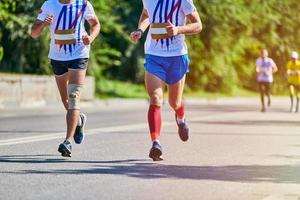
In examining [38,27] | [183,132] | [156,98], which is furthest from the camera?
[183,132]

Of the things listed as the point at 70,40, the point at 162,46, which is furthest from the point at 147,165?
the point at 70,40

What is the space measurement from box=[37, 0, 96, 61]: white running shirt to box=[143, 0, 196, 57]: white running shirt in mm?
696

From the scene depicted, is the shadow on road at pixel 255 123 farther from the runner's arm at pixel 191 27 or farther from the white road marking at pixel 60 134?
the runner's arm at pixel 191 27

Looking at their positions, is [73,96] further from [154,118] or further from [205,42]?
[205,42]

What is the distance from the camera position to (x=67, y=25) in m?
9.30

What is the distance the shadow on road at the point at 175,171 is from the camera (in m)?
7.92

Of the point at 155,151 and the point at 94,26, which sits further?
the point at 94,26

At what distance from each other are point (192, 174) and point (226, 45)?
24576 mm

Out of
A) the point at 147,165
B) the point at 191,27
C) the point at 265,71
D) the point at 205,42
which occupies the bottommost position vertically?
the point at 205,42

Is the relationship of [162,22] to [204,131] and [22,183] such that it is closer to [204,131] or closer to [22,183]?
[22,183]

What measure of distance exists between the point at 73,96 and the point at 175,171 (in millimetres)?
1568

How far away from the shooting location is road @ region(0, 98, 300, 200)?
6.97 metres

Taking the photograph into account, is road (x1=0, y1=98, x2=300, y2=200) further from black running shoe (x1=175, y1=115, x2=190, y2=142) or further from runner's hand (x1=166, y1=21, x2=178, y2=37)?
runner's hand (x1=166, y1=21, x2=178, y2=37)

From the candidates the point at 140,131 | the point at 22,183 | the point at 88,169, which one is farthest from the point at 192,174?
the point at 140,131
